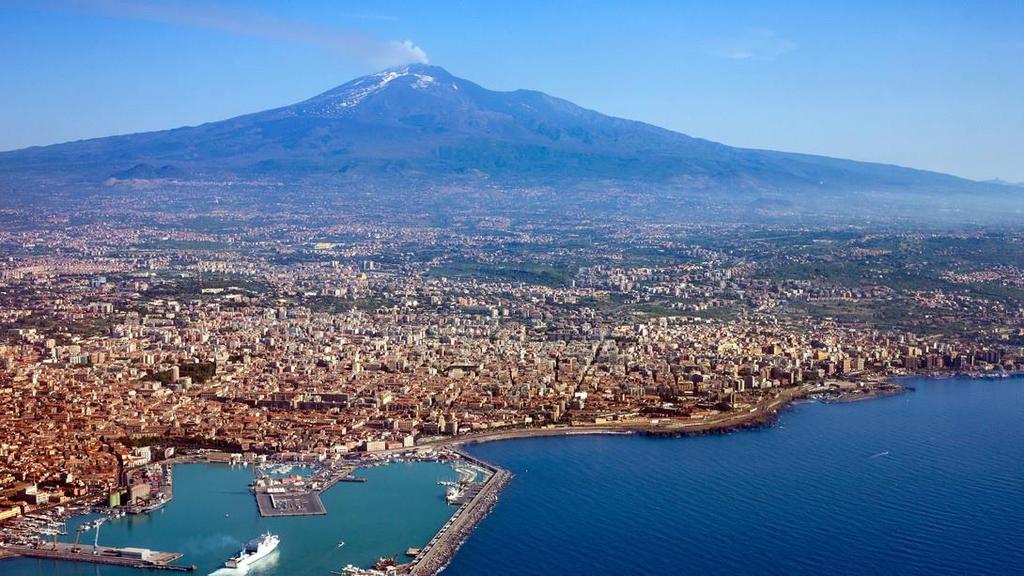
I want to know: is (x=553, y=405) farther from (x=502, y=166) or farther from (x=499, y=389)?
(x=502, y=166)

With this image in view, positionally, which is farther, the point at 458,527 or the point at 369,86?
the point at 369,86

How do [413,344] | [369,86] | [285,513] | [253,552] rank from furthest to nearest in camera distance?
[369,86], [413,344], [285,513], [253,552]

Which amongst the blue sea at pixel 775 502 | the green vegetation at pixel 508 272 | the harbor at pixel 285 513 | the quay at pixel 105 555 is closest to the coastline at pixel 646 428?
the blue sea at pixel 775 502

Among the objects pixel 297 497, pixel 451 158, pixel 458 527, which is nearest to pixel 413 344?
pixel 297 497

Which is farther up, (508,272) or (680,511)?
(508,272)

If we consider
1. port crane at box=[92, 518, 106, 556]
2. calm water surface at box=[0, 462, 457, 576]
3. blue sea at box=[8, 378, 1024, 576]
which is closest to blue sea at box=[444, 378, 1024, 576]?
blue sea at box=[8, 378, 1024, 576]

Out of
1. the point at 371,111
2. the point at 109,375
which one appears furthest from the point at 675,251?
the point at 371,111

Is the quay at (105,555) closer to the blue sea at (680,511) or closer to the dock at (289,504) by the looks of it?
the blue sea at (680,511)

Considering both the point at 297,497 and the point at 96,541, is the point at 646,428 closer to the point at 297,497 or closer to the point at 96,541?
the point at 297,497
